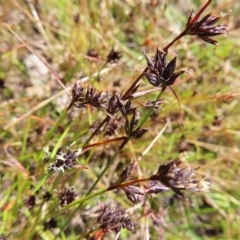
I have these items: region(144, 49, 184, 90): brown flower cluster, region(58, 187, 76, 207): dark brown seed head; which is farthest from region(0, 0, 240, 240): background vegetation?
region(144, 49, 184, 90): brown flower cluster

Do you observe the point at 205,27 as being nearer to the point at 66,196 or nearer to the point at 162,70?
the point at 162,70

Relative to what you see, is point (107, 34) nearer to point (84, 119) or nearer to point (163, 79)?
point (84, 119)

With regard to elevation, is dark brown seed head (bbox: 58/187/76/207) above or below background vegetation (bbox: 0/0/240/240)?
below

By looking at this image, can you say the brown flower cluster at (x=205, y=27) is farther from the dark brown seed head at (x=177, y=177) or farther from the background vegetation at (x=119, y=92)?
the background vegetation at (x=119, y=92)

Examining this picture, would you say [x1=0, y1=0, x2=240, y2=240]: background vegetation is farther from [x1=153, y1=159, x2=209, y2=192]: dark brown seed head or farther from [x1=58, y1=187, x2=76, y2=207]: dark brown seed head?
[x1=153, y1=159, x2=209, y2=192]: dark brown seed head

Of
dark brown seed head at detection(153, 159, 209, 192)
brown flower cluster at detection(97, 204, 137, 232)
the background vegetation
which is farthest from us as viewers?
the background vegetation

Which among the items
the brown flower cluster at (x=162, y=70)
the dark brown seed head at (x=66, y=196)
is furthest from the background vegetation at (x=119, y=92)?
the brown flower cluster at (x=162, y=70)

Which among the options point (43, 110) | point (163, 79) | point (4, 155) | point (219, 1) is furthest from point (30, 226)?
point (219, 1)

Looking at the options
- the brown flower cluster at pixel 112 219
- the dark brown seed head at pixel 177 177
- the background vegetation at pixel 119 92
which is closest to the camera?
the dark brown seed head at pixel 177 177

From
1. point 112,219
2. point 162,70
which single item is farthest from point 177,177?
point 112,219
